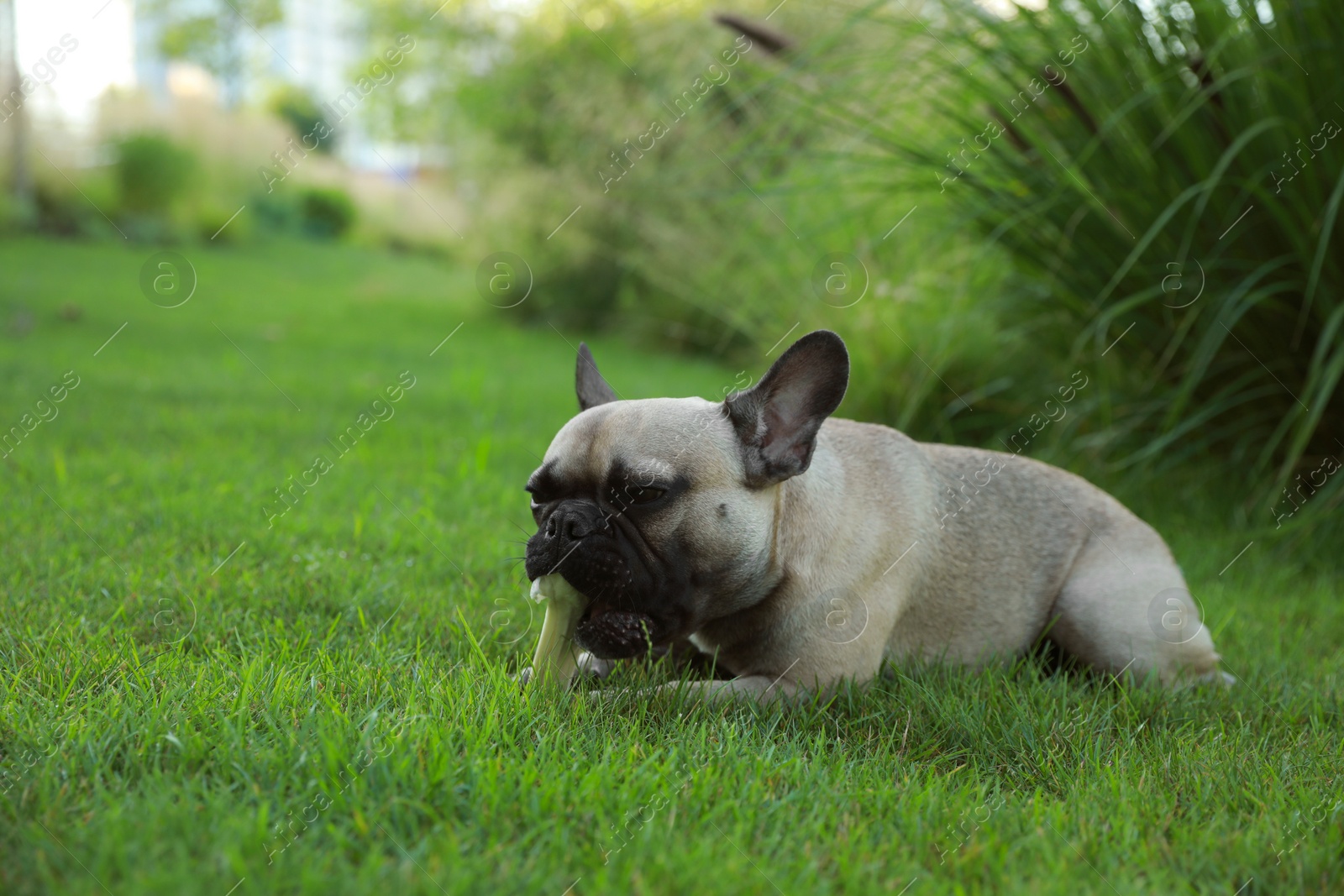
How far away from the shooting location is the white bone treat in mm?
2482

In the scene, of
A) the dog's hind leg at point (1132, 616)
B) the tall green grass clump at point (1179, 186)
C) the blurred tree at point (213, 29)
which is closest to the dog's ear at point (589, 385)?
the dog's hind leg at point (1132, 616)

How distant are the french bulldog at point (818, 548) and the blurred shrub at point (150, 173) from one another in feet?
58.7

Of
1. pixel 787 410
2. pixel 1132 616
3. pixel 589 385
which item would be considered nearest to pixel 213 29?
pixel 589 385

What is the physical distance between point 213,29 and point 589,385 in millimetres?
28473

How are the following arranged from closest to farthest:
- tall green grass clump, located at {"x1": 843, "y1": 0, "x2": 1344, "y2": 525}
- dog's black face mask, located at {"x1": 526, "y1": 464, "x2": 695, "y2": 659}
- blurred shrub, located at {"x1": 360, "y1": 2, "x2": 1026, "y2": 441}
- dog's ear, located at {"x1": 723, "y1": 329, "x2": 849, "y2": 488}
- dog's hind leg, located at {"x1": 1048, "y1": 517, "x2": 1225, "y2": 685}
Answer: dog's black face mask, located at {"x1": 526, "y1": 464, "x2": 695, "y2": 659} → dog's ear, located at {"x1": 723, "y1": 329, "x2": 849, "y2": 488} → dog's hind leg, located at {"x1": 1048, "y1": 517, "x2": 1225, "y2": 685} → tall green grass clump, located at {"x1": 843, "y1": 0, "x2": 1344, "y2": 525} → blurred shrub, located at {"x1": 360, "y1": 2, "x2": 1026, "y2": 441}

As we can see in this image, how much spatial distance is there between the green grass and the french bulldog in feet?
0.59

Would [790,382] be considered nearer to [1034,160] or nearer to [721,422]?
[721,422]

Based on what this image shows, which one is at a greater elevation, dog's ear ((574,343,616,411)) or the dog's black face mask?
dog's ear ((574,343,616,411))

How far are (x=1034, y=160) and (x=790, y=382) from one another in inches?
99.6

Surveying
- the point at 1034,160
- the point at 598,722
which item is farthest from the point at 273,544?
the point at 1034,160

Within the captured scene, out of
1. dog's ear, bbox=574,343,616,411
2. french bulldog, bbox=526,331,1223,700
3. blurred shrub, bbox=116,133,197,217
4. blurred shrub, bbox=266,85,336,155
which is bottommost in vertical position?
french bulldog, bbox=526,331,1223,700

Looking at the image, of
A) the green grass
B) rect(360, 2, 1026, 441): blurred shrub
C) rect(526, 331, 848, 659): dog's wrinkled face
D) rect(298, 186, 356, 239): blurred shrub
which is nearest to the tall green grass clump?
rect(360, 2, 1026, 441): blurred shrub

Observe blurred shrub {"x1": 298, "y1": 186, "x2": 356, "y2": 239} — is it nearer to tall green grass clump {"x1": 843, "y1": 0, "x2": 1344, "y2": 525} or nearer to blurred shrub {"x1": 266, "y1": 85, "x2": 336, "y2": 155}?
blurred shrub {"x1": 266, "y1": 85, "x2": 336, "y2": 155}

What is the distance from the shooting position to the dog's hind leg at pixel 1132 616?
2902 millimetres
